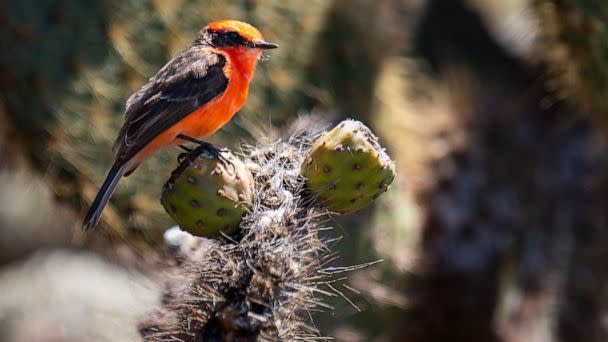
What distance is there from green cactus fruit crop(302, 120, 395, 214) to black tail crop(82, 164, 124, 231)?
0.60m

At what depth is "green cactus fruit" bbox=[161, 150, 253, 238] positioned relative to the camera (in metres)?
2.39

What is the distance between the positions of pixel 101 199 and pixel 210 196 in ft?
1.41

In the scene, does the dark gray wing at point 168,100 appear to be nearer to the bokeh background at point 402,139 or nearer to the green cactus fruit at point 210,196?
the green cactus fruit at point 210,196

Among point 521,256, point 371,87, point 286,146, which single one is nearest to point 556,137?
point 521,256

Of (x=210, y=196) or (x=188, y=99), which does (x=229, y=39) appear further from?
(x=210, y=196)

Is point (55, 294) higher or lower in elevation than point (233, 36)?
higher

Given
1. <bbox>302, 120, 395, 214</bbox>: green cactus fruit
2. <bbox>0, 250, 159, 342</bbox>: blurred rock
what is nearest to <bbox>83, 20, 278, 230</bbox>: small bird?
<bbox>302, 120, 395, 214</bbox>: green cactus fruit

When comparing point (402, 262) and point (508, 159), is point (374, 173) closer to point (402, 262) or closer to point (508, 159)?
point (402, 262)

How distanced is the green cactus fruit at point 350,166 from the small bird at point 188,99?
455 mm

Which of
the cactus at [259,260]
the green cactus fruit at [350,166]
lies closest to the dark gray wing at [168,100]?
the cactus at [259,260]

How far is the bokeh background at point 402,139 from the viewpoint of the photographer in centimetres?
394

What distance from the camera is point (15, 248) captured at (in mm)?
8141

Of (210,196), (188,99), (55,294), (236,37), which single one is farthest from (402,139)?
(55,294)

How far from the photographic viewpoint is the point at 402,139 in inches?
199
